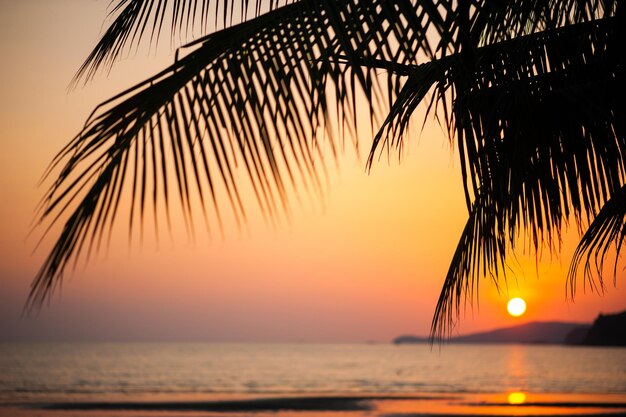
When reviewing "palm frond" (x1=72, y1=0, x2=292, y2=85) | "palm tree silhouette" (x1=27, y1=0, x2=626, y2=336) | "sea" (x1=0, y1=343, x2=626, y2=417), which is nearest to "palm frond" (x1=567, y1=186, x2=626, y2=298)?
"palm tree silhouette" (x1=27, y1=0, x2=626, y2=336)

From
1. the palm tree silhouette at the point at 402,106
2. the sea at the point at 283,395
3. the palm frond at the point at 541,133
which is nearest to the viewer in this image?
the palm tree silhouette at the point at 402,106

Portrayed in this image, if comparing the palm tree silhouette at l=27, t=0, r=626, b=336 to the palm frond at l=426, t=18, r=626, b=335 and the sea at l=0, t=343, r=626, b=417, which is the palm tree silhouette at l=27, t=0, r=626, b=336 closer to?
the palm frond at l=426, t=18, r=626, b=335

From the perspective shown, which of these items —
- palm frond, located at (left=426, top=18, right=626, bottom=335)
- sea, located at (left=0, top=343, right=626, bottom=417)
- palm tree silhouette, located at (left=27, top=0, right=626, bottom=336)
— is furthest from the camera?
sea, located at (left=0, top=343, right=626, bottom=417)

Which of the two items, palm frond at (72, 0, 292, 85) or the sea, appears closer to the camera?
palm frond at (72, 0, 292, 85)

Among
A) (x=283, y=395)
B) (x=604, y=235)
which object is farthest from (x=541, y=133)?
(x=283, y=395)

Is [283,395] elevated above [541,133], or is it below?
below

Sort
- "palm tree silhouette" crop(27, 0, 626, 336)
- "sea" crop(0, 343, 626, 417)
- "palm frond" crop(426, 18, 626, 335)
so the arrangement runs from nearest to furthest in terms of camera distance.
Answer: "palm tree silhouette" crop(27, 0, 626, 336) < "palm frond" crop(426, 18, 626, 335) < "sea" crop(0, 343, 626, 417)

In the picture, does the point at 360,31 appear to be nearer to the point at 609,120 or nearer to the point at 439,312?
the point at 609,120

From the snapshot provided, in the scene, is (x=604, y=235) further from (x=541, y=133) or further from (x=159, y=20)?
(x=159, y=20)

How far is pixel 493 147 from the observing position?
6.33ft

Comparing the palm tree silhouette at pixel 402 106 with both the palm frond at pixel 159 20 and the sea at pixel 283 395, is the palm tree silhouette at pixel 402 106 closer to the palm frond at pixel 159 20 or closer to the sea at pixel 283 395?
the palm frond at pixel 159 20

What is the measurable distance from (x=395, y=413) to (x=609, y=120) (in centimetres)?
2418

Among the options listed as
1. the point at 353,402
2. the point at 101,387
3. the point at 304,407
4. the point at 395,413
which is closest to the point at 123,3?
the point at 395,413

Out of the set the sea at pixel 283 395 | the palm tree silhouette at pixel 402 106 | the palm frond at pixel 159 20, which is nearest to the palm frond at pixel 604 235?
the palm tree silhouette at pixel 402 106
